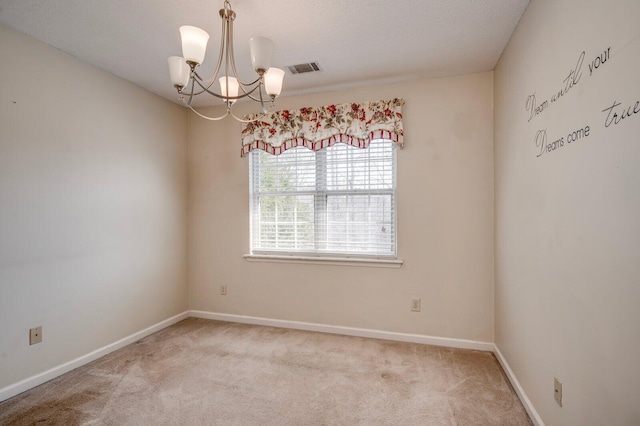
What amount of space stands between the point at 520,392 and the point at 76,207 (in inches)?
135

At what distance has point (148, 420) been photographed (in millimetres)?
1906

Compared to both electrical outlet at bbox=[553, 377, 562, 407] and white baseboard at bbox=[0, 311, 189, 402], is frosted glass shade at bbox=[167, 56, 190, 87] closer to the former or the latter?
white baseboard at bbox=[0, 311, 189, 402]

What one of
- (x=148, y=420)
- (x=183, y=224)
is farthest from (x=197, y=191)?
(x=148, y=420)

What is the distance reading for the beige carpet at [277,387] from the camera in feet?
6.34

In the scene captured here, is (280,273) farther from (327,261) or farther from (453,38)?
(453,38)

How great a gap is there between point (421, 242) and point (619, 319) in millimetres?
1889

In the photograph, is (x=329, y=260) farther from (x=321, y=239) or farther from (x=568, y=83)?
(x=568, y=83)

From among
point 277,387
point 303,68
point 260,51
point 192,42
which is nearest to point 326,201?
point 303,68

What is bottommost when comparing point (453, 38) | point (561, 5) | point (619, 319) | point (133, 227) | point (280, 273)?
point (280, 273)

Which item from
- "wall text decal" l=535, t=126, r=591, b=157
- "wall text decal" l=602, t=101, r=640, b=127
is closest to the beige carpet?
"wall text decal" l=535, t=126, r=591, b=157

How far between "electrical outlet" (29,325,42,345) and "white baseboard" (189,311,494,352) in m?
1.56

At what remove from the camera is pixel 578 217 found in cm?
137

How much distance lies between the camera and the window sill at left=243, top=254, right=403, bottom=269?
3.08 metres

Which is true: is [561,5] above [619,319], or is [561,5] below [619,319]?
above
